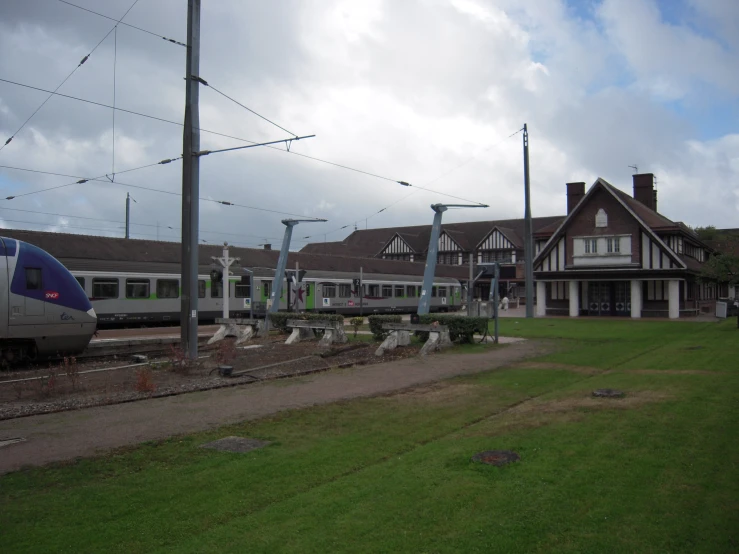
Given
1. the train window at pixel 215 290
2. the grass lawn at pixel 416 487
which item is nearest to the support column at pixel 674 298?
the train window at pixel 215 290

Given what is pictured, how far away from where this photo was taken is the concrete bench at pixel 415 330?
18266mm

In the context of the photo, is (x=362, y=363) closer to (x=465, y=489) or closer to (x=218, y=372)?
(x=218, y=372)

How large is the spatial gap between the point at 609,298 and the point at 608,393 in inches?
1245

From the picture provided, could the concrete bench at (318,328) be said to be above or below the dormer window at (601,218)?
below

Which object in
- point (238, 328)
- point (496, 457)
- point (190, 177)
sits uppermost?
point (190, 177)

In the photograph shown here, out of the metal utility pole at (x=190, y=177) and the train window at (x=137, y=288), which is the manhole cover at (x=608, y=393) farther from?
the train window at (x=137, y=288)

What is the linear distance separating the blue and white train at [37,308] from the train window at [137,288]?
468 inches

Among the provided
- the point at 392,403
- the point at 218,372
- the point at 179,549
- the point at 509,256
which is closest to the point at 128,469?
the point at 179,549

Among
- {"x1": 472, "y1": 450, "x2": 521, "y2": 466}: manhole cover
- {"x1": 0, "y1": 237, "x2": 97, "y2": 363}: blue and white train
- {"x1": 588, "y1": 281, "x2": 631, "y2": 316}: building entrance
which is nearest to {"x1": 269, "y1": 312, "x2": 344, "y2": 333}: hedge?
{"x1": 0, "y1": 237, "x2": 97, "y2": 363}: blue and white train

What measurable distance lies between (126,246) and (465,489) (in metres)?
36.9

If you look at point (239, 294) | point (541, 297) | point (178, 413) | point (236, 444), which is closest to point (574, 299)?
point (541, 297)

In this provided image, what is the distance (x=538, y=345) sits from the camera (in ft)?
66.5

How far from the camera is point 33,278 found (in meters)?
14.5

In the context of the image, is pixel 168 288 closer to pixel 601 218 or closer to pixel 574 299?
pixel 574 299
